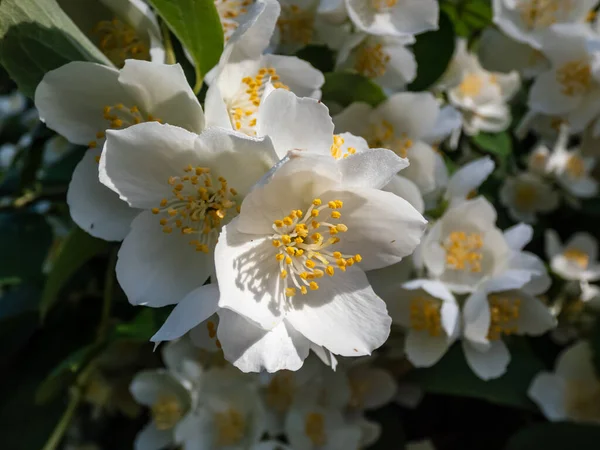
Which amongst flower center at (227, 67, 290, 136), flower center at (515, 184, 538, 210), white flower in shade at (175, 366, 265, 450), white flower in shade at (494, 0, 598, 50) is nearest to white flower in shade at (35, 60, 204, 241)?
flower center at (227, 67, 290, 136)

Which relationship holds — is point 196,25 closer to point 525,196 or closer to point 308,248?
point 308,248

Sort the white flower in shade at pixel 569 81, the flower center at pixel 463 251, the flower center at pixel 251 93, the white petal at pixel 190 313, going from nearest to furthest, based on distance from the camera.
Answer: the white petal at pixel 190 313
the flower center at pixel 251 93
the flower center at pixel 463 251
the white flower in shade at pixel 569 81

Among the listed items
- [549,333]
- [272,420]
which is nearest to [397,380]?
[272,420]

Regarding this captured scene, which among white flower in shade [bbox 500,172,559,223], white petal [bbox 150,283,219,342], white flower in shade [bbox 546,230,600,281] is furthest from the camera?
white flower in shade [bbox 500,172,559,223]

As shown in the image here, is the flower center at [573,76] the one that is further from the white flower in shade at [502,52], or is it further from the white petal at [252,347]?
the white petal at [252,347]

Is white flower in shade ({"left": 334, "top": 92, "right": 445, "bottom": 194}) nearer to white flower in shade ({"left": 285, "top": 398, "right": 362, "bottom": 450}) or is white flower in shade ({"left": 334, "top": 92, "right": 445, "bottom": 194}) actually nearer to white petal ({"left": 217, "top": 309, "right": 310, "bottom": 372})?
white petal ({"left": 217, "top": 309, "right": 310, "bottom": 372})

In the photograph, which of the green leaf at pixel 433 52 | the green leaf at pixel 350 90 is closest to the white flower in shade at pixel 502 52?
the green leaf at pixel 433 52
